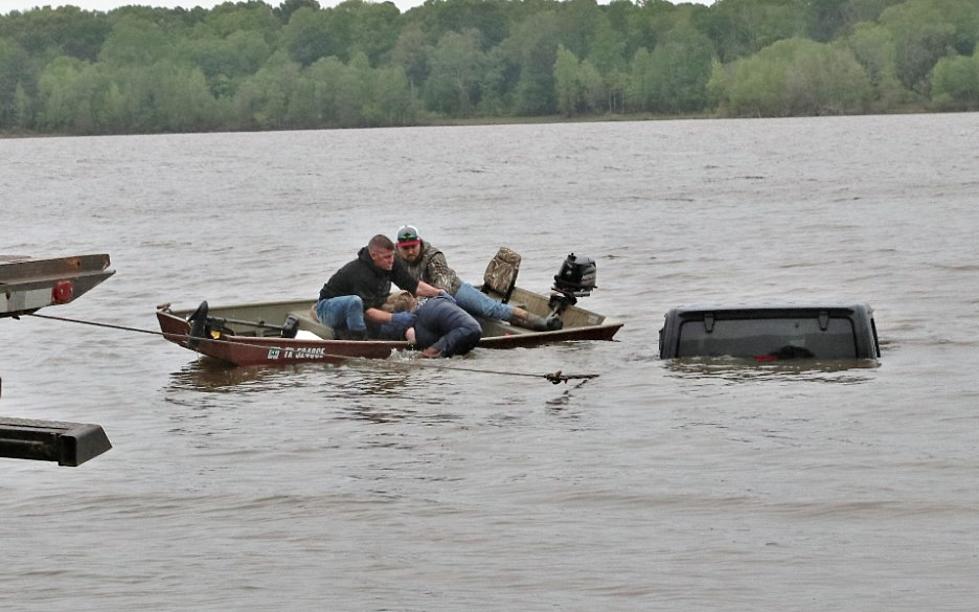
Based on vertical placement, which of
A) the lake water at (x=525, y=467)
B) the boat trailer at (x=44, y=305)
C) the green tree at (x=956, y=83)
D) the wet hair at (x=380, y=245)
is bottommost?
the green tree at (x=956, y=83)

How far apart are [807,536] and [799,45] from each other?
16597 centimetres

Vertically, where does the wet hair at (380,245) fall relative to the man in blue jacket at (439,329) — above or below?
above

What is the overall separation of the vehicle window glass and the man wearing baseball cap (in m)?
2.62

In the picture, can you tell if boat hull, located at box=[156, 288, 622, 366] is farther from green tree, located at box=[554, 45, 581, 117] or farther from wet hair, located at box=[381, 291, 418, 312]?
green tree, located at box=[554, 45, 581, 117]

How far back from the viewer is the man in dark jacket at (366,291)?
18359 mm

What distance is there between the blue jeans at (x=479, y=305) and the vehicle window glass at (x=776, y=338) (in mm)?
2697

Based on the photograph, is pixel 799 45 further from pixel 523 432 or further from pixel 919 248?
pixel 523 432

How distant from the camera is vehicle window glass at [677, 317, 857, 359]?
55.1 ft

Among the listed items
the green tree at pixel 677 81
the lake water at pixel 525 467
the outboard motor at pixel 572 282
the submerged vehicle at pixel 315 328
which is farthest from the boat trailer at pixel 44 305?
the green tree at pixel 677 81

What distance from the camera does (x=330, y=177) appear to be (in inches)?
3159

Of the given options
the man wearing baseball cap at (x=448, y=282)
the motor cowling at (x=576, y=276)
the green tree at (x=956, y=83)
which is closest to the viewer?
the man wearing baseball cap at (x=448, y=282)

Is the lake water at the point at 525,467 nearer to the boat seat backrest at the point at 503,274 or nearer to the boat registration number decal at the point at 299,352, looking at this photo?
the boat registration number decal at the point at 299,352

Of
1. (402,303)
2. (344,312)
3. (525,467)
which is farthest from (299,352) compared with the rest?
(525,467)

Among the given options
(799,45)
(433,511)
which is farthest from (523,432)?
(799,45)
